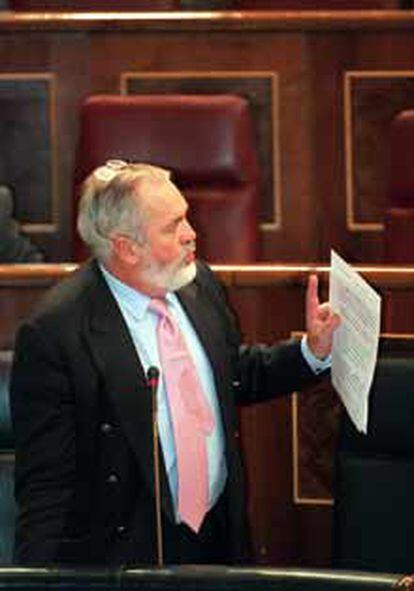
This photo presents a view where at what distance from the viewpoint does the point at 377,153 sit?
296 cm

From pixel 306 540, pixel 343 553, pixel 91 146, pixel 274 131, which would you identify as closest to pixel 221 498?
pixel 343 553

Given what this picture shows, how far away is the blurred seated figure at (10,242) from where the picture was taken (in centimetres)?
261

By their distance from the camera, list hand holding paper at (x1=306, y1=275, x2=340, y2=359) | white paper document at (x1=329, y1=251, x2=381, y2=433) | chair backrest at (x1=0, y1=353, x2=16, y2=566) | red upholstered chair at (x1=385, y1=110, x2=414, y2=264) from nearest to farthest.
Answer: white paper document at (x1=329, y1=251, x2=381, y2=433) → hand holding paper at (x1=306, y1=275, x2=340, y2=359) → chair backrest at (x1=0, y1=353, x2=16, y2=566) → red upholstered chair at (x1=385, y1=110, x2=414, y2=264)

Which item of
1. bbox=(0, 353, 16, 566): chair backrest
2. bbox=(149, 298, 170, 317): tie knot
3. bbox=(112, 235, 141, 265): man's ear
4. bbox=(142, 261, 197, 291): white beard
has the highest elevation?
bbox=(112, 235, 141, 265): man's ear

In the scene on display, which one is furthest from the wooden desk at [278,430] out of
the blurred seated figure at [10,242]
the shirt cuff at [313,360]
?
the blurred seated figure at [10,242]

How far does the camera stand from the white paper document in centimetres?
151

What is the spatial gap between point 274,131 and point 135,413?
56.8 inches

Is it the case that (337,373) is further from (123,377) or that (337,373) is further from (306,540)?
(306,540)

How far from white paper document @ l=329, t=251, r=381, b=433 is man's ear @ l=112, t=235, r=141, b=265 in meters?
0.20

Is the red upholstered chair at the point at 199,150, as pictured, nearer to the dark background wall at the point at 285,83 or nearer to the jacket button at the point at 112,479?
the dark background wall at the point at 285,83

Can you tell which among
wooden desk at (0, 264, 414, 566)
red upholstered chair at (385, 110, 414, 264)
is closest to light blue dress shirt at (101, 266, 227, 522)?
wooden desk at (0, 264, 414, 566)

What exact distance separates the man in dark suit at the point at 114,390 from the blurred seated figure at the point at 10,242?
979 mm

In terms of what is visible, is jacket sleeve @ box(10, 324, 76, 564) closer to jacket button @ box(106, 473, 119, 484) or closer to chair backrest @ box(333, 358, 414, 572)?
jacket button @ box(106, 473, 119, 484)

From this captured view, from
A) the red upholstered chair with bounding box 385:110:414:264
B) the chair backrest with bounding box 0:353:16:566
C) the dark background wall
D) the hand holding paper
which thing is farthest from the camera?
the dark background wall
